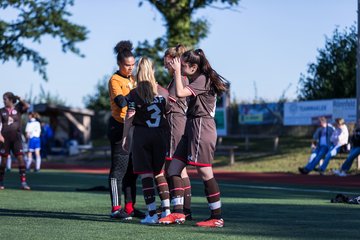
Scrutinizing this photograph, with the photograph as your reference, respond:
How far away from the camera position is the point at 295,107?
33062 mm

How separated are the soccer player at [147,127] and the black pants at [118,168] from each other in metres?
0.77

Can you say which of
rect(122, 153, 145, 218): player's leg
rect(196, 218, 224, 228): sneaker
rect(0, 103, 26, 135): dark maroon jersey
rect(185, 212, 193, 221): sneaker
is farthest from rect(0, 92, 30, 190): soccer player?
rect(196, 218, 224, 228): sneaker

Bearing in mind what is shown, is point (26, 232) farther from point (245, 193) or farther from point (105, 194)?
point (245, 193)

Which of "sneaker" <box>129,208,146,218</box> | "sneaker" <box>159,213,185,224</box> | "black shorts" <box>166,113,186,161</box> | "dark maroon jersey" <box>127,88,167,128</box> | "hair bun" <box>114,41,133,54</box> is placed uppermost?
"hair bun" <box>114,41,133,54</box>

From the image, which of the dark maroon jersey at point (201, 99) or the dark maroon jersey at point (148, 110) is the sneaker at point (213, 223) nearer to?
the dark maroon jersey at point (201, 99)

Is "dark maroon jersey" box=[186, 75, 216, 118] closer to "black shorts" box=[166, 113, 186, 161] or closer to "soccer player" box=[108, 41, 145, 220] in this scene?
"black shorts" box=[166, 113, 186, 161]

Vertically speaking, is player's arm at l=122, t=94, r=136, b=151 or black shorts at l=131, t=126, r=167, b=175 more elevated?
player's arm at l=122, t=94, r=136, b=151

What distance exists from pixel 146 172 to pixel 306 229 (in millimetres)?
1981

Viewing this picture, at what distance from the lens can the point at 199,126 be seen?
30.0ft

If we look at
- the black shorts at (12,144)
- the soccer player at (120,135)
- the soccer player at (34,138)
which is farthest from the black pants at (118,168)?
the soccer player at (34,138)

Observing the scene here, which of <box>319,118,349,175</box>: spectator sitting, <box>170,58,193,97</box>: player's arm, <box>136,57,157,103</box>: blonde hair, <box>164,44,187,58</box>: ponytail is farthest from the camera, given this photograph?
<box>319,118,349,175</box>: spectator sitting

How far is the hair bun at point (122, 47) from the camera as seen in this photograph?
1038cm

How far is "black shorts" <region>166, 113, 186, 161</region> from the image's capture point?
9.87m

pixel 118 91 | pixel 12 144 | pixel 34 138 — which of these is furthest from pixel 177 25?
pixel 118 91
